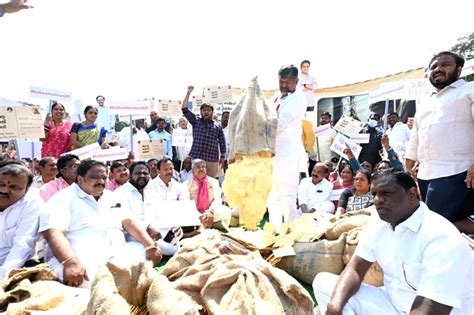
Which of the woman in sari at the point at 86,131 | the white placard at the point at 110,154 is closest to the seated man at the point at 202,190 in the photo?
the white placard at the point at 110,154

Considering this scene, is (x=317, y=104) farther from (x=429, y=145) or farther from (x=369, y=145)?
(x=429, y=145)

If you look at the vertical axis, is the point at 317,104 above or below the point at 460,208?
above

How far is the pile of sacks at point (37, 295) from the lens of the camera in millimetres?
2097

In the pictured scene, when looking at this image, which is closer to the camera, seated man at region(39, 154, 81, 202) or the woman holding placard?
seated man at region(39, 154, 81, 202)

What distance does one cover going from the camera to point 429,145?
3150 mm

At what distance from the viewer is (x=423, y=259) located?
1.90m

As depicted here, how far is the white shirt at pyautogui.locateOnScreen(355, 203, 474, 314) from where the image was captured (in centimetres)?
179

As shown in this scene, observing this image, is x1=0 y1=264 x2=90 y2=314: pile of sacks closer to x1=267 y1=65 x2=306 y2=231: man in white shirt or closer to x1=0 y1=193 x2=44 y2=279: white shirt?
x1=0 y1=193 x2=44 y2=279: white shirt

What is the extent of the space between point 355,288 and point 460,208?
1.40 metres

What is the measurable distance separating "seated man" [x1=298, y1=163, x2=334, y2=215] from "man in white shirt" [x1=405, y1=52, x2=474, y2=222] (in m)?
2.23

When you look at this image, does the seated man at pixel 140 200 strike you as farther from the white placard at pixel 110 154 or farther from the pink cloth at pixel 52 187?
the white placard at pixel 110 154

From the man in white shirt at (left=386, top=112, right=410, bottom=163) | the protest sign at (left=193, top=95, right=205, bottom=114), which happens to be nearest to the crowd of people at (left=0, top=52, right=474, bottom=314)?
the man in white shirt at (left=386, top=112, right=410, bottom=163)

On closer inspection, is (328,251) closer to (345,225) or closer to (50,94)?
(345,225)

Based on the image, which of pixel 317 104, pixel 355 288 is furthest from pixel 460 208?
pixel 317 104
